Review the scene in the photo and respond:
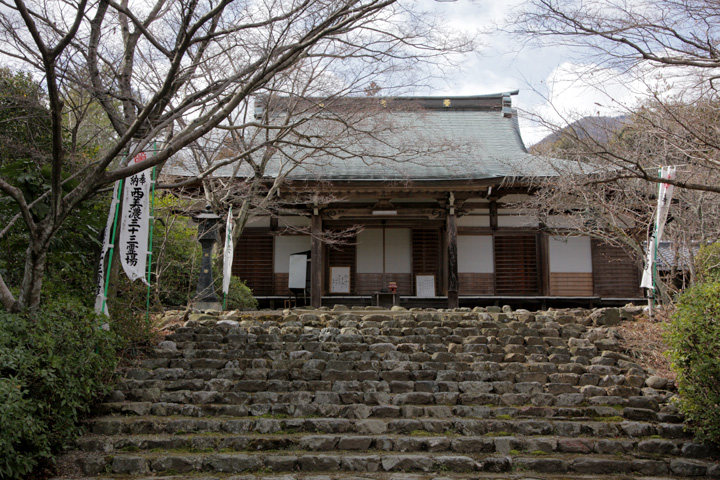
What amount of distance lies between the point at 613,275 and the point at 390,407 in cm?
1079

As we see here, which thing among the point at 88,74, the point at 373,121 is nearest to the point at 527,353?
the point at 373,121

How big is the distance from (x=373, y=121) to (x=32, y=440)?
8403mm

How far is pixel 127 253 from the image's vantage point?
25.7ft

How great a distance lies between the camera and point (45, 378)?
5.48 meters

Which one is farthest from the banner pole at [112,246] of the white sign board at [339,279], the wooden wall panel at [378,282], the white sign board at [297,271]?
the wooden wall panel at [378,282]

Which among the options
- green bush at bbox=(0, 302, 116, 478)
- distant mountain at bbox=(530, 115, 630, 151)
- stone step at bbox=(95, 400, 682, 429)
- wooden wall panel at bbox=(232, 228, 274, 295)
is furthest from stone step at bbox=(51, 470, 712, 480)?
wooden wall panel at bbox=(232, 228, 274, 295)

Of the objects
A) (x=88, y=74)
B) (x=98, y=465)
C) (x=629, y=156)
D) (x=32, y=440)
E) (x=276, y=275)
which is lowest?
(x=98, y=465)

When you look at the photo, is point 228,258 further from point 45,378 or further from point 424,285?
point 424,285

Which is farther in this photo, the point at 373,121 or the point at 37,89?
the point at 373,121

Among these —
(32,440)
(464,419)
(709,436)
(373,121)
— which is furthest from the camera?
(373,121)

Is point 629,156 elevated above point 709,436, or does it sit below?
above

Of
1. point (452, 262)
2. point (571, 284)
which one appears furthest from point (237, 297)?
point (571, 284)

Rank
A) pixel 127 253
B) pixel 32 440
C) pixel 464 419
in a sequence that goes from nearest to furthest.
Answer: pixel 32 440 → pixel 464 419 → pixel 127 253

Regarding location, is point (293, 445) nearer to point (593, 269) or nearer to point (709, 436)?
point (709, 436)
